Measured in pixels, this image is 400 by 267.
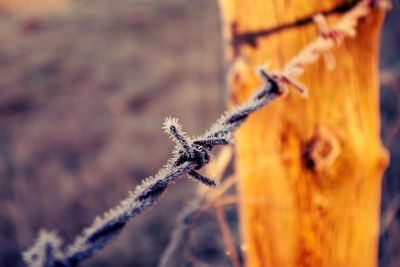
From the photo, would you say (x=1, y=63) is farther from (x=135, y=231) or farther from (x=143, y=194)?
(x=143, y=194)

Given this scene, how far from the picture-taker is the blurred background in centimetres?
430

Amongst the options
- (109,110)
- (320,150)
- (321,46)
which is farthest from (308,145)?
(109,110)

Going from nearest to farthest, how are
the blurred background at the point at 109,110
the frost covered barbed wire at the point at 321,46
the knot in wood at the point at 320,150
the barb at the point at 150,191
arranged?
the barb at the point at 150,191, the frost covered barbed wire at the point at 321,46, the knot in wood at the point at 320,150, the blurred background at the point at 109,110

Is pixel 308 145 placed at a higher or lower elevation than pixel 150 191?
higher

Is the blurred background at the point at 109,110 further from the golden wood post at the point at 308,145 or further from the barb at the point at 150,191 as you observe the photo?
the barb at the point at 150,191

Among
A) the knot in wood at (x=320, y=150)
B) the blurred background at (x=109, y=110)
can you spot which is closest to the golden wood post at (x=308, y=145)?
the knot in wood at (x=320, y=150)

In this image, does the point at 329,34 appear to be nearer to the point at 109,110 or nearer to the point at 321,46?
the point at 321,46

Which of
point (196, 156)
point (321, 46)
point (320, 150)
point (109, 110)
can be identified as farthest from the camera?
point (109, 110)

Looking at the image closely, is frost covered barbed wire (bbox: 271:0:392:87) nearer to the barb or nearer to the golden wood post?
the golden wood post

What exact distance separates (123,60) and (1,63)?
2132 millimetres

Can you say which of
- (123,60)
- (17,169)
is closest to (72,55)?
(123,60)

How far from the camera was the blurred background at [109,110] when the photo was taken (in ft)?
14.1

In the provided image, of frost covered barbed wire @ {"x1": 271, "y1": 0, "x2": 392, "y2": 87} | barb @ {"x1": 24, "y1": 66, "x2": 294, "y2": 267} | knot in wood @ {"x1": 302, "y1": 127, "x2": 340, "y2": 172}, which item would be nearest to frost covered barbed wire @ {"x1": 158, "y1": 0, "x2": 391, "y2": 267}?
frost covered barbed wire @ {"x1": 271, "y1": 0, "x2": 392, "y2": 87}

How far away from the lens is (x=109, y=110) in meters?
6.82
